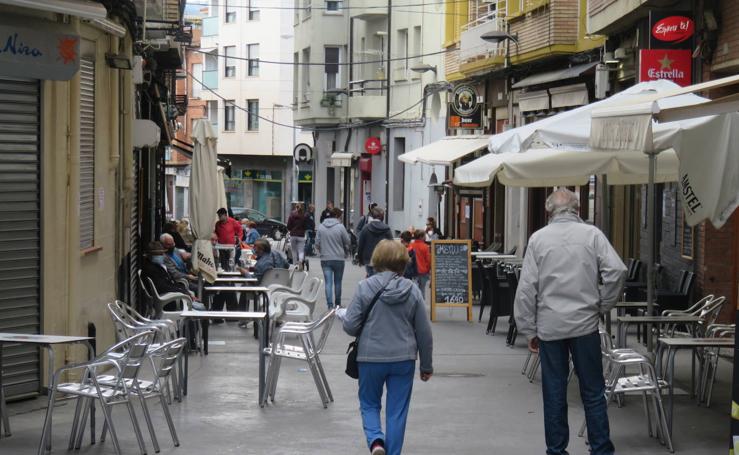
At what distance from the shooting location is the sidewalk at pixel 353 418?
10172 millimetres

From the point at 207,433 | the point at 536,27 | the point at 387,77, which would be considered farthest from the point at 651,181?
the point at 387,77

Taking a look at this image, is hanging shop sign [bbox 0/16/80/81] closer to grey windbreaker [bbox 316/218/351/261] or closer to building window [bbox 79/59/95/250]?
building window [bbox 79/59/95/250]

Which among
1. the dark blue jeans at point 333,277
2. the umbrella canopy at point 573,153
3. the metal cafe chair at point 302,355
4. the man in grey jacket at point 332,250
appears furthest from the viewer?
the dark blue jeans at point 333,277

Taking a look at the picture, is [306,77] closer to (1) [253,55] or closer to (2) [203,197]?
(1) [253,55]

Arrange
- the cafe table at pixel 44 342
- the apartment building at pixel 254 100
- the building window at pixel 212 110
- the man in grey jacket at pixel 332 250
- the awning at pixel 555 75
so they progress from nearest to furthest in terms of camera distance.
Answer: the cafe table at pixel 44 342
the man in grey jacket at pixel 332 250
the awning at pixel 555 75
the apartment building at pixel 254 100
the building window at pixel 212 110

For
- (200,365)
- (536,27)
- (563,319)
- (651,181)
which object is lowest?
(200,365)

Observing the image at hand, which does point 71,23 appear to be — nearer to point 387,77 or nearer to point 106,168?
point 106,168

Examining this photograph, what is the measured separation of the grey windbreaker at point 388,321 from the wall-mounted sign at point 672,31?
1009 centimetres

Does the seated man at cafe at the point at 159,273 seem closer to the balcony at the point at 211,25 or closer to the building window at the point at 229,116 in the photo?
the building window at the point at 229,116

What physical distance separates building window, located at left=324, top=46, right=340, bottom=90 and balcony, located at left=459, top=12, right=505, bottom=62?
16763mm

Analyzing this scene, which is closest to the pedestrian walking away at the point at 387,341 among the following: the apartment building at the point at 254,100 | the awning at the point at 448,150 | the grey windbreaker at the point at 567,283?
the grey windbreaker at the point at 567,283

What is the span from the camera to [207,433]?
35.1ft

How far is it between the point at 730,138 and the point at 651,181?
183 cm

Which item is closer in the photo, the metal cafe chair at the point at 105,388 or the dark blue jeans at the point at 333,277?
the metal cafe chair at the point at 105,388
